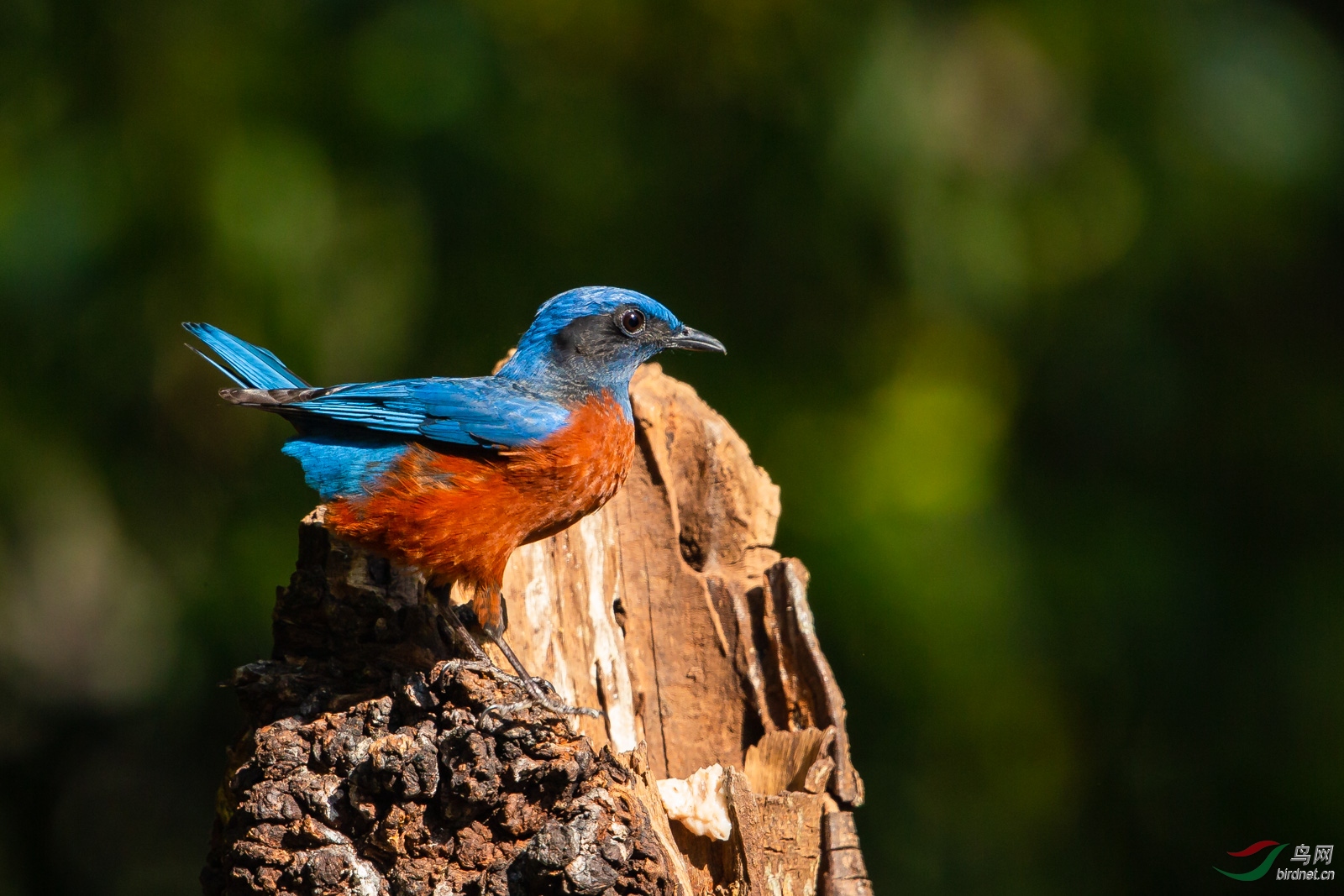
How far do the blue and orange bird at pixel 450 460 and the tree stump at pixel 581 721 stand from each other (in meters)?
0.19

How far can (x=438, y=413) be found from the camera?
460 cm

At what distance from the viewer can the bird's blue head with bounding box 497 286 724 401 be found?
5000 millimetres

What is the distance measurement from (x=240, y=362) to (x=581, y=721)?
197 cm

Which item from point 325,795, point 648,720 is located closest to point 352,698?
point 325,795

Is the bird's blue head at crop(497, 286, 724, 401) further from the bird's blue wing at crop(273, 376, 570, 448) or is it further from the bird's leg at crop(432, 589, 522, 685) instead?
the bird's leg at crop(432, 589, 522, 685)

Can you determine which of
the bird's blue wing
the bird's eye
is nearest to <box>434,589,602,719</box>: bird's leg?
the bird's blue wing

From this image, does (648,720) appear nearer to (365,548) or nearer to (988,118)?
(365,548)

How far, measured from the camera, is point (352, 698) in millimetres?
3982

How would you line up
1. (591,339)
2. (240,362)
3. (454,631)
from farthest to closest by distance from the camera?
(591,339) < (240,362) < (454,631)

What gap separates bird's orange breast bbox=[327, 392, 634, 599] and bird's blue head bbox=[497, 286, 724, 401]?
14.5 inches

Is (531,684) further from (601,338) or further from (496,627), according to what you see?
(601,338)

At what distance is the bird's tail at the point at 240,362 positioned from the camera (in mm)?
4676

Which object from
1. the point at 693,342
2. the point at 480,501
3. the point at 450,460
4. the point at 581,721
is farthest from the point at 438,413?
the point at 581,721

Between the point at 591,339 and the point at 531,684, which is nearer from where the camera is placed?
the point at 531,684
